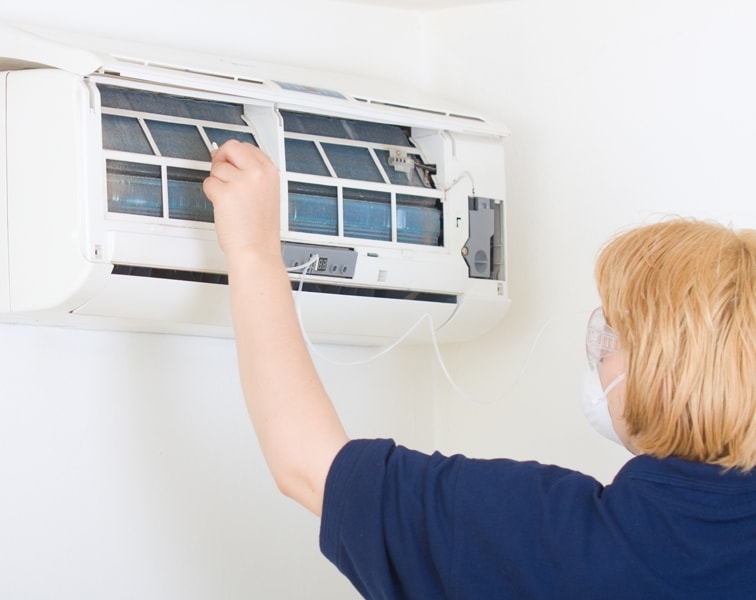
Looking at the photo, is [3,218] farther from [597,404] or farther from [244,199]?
[597,404]

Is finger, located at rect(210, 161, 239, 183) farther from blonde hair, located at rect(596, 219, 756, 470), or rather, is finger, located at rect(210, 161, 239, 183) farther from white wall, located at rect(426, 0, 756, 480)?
white wall, located at rect(426, 0, 756, 480)

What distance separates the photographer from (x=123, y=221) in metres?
1.26

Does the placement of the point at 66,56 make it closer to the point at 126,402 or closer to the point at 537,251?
the point at 126,402

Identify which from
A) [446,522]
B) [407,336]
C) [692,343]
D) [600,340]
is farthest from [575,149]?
[446,522]

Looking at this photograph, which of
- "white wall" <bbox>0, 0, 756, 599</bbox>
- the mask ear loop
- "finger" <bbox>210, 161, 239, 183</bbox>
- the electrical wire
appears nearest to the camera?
the mask ear loop

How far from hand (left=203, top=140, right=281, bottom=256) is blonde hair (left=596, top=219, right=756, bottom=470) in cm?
39

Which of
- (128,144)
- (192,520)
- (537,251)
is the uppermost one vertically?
(128,144)

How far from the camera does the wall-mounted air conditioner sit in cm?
125

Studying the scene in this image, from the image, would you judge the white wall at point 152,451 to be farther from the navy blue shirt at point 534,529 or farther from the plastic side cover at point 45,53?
the navy blue shirt at point 534,529

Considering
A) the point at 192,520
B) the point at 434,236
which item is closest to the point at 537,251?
the point at 434,236

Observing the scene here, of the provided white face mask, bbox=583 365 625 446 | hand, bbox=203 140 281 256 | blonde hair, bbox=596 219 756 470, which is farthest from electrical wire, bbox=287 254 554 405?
blonde hair, bbox=596 219 756 470

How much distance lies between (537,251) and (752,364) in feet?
2.60

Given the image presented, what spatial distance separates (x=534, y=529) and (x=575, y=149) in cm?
88

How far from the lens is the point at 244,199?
4.05ft
